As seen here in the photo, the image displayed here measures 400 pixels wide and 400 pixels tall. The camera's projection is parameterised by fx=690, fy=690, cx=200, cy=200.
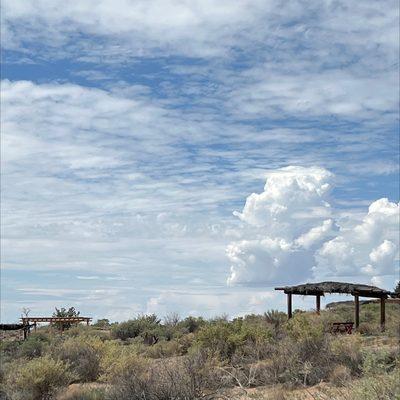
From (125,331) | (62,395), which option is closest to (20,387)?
(62,395)

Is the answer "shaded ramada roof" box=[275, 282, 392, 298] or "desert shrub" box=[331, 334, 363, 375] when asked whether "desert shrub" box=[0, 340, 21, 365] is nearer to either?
"desert shrub" box=[331, 334, 363, 375]

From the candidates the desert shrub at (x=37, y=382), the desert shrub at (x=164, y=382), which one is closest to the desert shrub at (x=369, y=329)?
the desert shrub at (x=164, y=382)

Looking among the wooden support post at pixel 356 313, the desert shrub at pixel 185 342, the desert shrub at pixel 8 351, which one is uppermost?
the wooden support post at pixel 356 313

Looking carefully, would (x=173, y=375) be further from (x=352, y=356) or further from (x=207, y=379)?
(x=352, y=356)

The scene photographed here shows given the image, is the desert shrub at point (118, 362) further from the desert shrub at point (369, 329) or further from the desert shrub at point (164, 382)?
the desert shrub at point (369, 329)

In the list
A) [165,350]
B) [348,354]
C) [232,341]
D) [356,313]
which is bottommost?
[165,350]

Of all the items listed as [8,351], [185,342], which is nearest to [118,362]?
[185,342]

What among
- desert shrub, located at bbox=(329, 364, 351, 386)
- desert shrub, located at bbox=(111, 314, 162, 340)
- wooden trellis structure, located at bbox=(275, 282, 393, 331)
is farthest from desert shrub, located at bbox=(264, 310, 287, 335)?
desert shrub, located at bbox=(329, 364, 351, 386)

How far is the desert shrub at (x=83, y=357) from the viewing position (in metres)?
19.2

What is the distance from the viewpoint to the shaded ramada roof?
1309 inches

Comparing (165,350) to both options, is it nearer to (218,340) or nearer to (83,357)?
(218,340)

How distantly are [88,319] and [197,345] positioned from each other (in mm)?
22431

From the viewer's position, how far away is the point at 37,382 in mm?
16672

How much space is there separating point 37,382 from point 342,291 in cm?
2100
